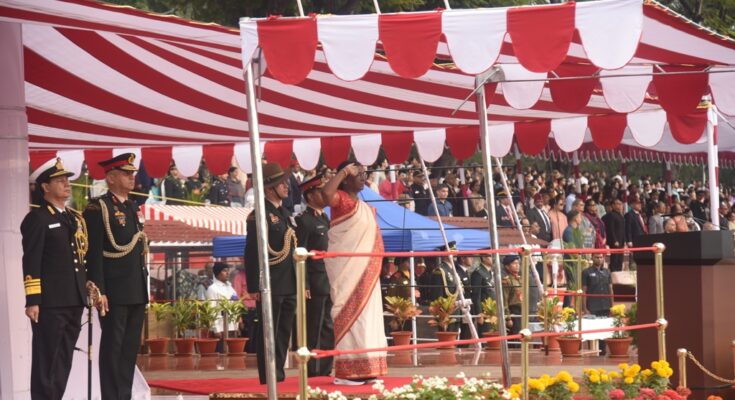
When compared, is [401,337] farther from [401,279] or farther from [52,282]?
[52,282]

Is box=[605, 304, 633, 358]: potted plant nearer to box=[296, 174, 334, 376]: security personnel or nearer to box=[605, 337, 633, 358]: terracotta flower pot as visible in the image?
box=[605, 337, 633, 358]: terracotta flower pot

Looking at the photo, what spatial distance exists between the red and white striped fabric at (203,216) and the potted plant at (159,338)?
511 centimetres

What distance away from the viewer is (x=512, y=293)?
54.7ft

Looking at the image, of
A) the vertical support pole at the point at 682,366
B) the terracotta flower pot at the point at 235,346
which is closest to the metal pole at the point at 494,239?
the vertical support pole at the point at 682,366

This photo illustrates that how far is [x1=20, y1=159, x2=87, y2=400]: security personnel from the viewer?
8305 mm

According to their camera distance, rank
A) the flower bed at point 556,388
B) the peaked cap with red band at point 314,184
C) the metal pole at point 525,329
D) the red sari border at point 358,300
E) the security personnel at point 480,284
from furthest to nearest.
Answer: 1. the security personnel at point 480,284
2. the peaked cap with red band at point 314,184
3. the red sari border at point 358,300
4. the metal pole at point 525,329
5. the flower bed at point 556,388

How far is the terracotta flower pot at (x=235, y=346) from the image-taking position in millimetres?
14469

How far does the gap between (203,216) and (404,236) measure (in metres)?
5.22

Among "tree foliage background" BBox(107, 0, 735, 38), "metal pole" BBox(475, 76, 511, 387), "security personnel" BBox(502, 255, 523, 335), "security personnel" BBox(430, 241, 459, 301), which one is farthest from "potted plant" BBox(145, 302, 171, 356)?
"tree foliage background" BBox(107, 0, 735, 38)

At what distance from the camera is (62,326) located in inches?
332

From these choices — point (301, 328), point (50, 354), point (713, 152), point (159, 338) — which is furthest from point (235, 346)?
point (301, 328)

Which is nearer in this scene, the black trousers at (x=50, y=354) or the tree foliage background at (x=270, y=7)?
the black trousers at (x=50, y=354)

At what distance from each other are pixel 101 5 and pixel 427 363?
6508 millimetres

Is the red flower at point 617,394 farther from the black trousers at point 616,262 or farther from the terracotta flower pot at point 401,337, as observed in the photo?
the black trousers at point 616,262
